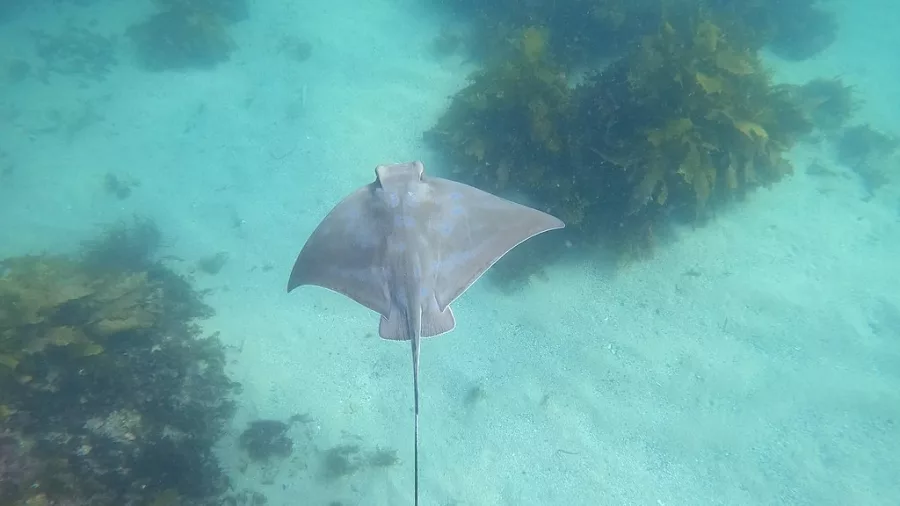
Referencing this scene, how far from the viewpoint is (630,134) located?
8062 millimetres

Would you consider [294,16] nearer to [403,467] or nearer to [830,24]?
[403,467]

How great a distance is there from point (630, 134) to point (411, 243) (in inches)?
186

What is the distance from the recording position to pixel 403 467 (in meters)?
6.69

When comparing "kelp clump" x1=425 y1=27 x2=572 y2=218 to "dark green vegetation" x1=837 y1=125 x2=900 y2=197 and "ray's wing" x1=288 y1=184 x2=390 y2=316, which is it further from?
"dark green vegetation" x1=837 y1=125 x2=900 y2=197

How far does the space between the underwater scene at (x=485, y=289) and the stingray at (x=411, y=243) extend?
1.4 inches

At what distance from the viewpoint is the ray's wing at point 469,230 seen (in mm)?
5352

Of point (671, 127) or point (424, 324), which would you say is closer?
point (424, 324)

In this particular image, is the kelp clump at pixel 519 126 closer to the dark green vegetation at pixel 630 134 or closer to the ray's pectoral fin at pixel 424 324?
the dark green vegetation at pixel 630 134

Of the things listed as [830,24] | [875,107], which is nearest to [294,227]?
[875,107]

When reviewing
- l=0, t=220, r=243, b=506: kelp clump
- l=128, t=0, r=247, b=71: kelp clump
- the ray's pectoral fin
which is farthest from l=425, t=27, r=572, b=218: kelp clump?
l=128, t=0, r=247, b=71: kelp clump

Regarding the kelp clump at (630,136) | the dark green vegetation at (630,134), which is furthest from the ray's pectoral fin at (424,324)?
the kelp clump at (630,136)

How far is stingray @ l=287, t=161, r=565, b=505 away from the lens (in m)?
5.07

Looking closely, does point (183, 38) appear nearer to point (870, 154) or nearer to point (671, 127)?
point (671, 127)

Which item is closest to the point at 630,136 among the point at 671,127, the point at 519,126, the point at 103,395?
the point at 671,127
